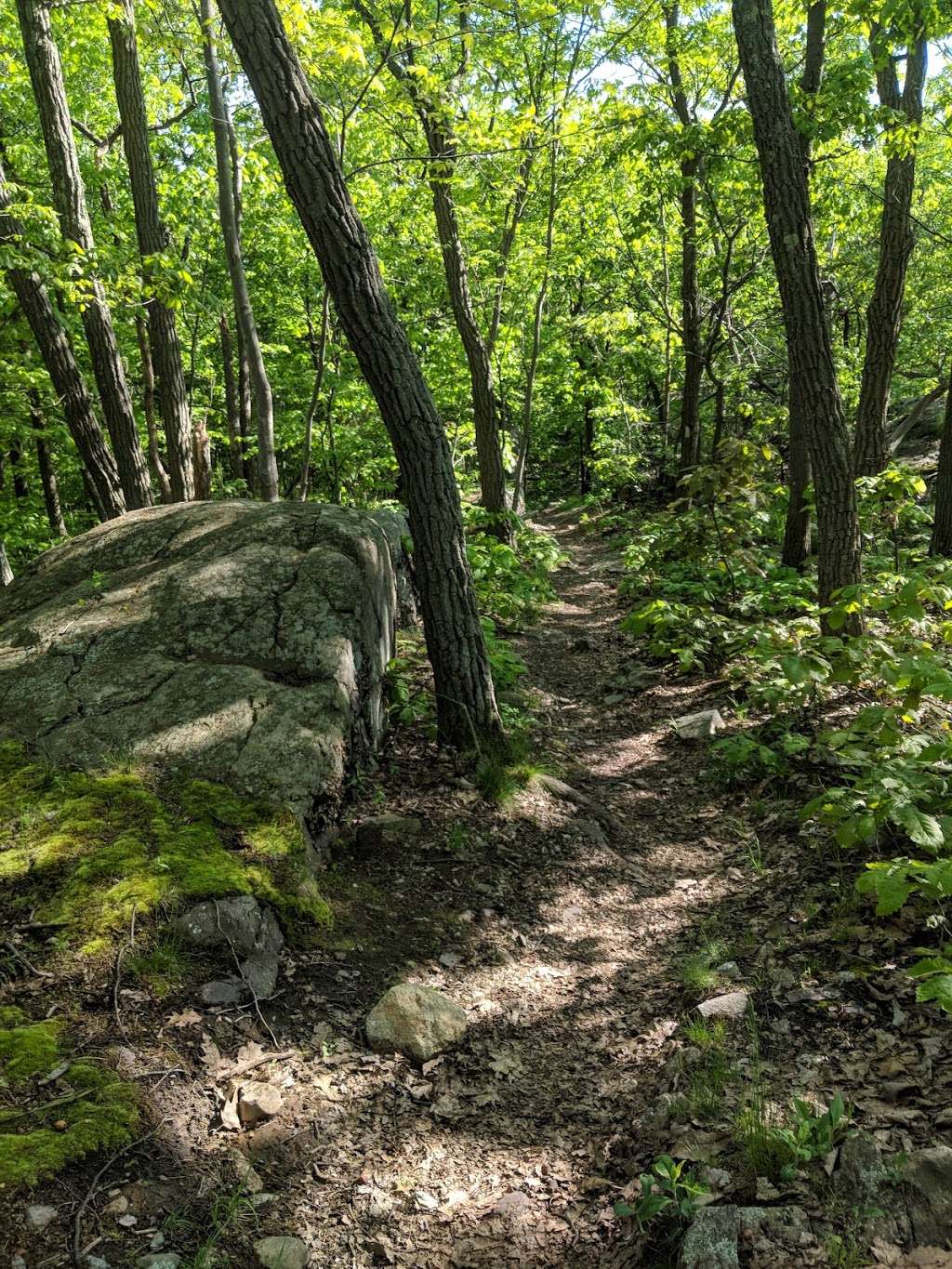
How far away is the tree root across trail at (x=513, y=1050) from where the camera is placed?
8.10 feet

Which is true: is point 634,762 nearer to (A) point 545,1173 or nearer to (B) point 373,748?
(B) point 373,748

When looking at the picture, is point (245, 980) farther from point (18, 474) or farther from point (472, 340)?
point (18, 474)

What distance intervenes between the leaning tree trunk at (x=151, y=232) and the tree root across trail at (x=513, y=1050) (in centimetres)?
610

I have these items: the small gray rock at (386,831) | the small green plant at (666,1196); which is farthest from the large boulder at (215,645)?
the small green plant at (666,1196)

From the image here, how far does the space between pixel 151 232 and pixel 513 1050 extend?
9.46 metres

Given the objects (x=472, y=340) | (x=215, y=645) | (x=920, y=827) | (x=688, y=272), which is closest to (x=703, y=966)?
(x=920, y=827)

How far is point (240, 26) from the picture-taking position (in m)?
4.54

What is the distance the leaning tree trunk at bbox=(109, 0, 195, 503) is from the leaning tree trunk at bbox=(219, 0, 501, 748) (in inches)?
158

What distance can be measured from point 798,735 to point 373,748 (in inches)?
120

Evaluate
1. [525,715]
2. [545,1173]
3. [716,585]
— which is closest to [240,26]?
[525,715]

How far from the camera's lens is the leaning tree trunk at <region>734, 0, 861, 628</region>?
6.23 m

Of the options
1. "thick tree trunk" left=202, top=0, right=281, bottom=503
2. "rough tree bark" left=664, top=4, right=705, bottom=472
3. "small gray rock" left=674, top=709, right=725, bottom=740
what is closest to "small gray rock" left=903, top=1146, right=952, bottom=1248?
"small gray rock" left=674, top=709, right=725, bottom=740

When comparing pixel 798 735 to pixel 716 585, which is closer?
pixel 798 735

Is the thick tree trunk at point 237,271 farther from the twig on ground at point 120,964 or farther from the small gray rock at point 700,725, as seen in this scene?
the twig on ground at point 120,964
